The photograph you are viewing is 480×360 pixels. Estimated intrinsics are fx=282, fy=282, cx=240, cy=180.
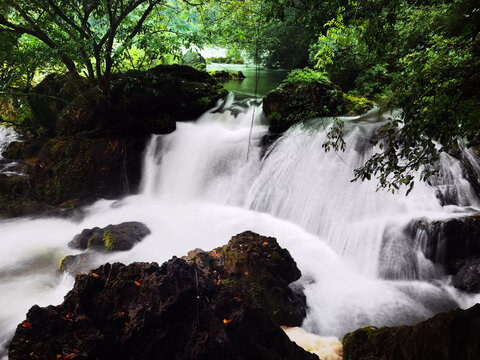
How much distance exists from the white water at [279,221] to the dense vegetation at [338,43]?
97 cm

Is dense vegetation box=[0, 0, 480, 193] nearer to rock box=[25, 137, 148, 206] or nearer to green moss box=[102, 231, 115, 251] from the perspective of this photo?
rock box=[25, 137, 148, 206]

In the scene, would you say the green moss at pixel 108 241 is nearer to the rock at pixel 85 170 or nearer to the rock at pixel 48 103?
the rock at pixel 85 170

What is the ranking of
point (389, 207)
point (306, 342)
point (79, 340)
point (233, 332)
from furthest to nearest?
point (389, 207) → point (306, 342) → point (233, 332) → point (79, 340)

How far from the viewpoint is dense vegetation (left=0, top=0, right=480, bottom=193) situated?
2459 mm

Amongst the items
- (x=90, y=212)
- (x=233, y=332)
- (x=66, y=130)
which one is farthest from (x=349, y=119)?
(x=66, y=130)

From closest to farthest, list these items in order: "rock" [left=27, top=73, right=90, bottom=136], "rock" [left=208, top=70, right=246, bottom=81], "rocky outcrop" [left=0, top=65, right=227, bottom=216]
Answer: "rocky outcrop" [left=0, top=65, right=227, bottom=216] → "rock" [left=27, top=73, right=90, bottom=136] → "rock" [left=208, top=70, right=246, bottom=81]

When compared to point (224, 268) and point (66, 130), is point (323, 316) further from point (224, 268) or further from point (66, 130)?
point (66, 130)

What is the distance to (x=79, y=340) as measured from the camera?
264cm

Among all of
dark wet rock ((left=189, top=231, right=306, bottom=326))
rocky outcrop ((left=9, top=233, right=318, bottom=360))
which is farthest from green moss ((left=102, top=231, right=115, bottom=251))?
rocky outcrop ((left=9, top=233, right=318, bottom=360))

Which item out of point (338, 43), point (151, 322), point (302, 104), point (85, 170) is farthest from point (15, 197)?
point (338, 43)

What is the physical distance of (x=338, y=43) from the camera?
5.67 m

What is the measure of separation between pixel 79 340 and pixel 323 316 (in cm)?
309

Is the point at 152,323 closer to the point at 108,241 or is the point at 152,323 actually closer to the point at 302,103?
the point at 108,241

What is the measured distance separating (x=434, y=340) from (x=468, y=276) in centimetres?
279
